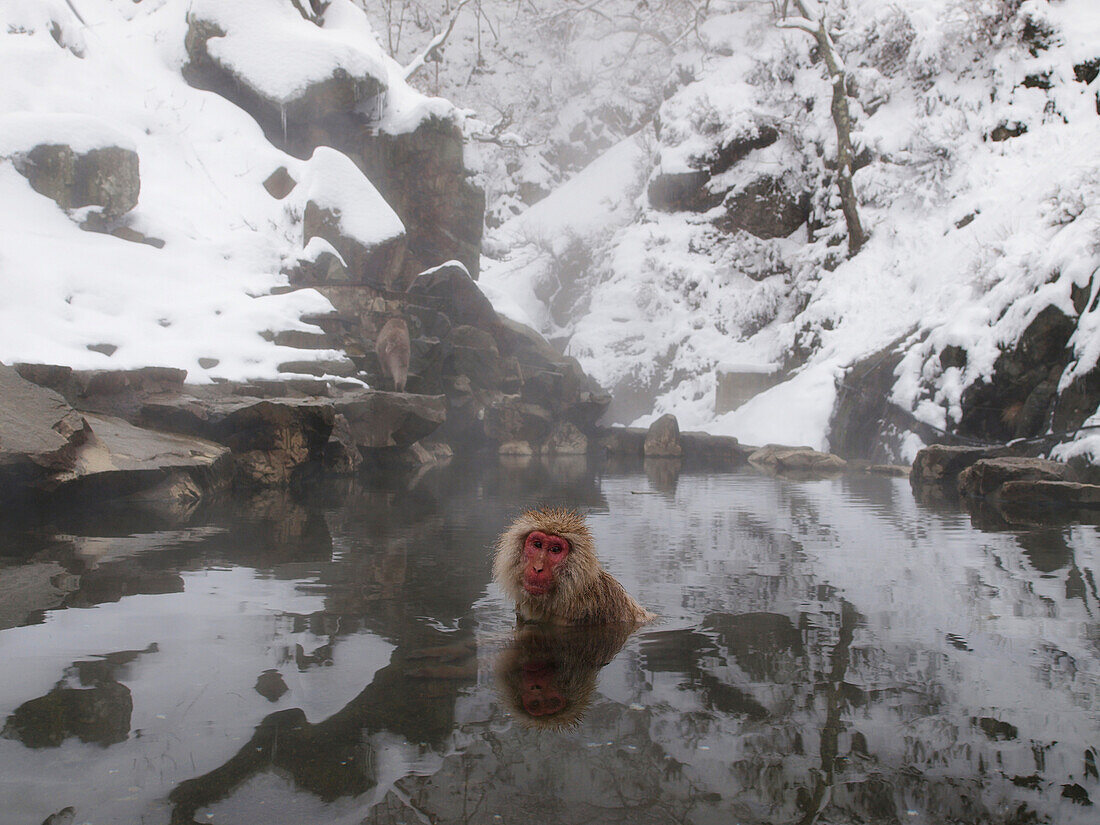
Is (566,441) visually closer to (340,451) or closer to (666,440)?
(666,440)

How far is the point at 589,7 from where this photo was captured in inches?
1102

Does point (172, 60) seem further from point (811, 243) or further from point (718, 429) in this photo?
point (811, 243)

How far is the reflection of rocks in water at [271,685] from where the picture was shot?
218 centimetres

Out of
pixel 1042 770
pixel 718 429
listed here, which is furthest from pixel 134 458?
pixel 718 429

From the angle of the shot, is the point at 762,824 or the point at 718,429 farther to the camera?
the point at 718,429

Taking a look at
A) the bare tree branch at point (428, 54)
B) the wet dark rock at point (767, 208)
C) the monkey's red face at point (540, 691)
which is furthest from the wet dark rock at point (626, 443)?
the monkey's red face at point (540, 691)

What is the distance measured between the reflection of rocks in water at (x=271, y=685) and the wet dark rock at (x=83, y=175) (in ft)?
36.1

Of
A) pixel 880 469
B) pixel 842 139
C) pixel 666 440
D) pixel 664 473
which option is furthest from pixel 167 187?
pixel 842 139

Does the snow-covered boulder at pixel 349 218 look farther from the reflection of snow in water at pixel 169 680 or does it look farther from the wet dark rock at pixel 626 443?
the reflection of snow in water at pixel 169 680

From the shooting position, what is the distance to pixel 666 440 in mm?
15484

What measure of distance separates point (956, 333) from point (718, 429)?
6.91m

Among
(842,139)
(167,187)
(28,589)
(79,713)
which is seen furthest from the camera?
(842,139)

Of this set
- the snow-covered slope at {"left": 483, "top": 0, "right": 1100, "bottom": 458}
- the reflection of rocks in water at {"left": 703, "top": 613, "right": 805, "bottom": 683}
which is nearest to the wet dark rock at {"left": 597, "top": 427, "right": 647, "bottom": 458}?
the snow-covered slope at {"left": 483, "top": 0, "right": 1100, "bottom": 458}

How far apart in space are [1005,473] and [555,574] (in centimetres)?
637
